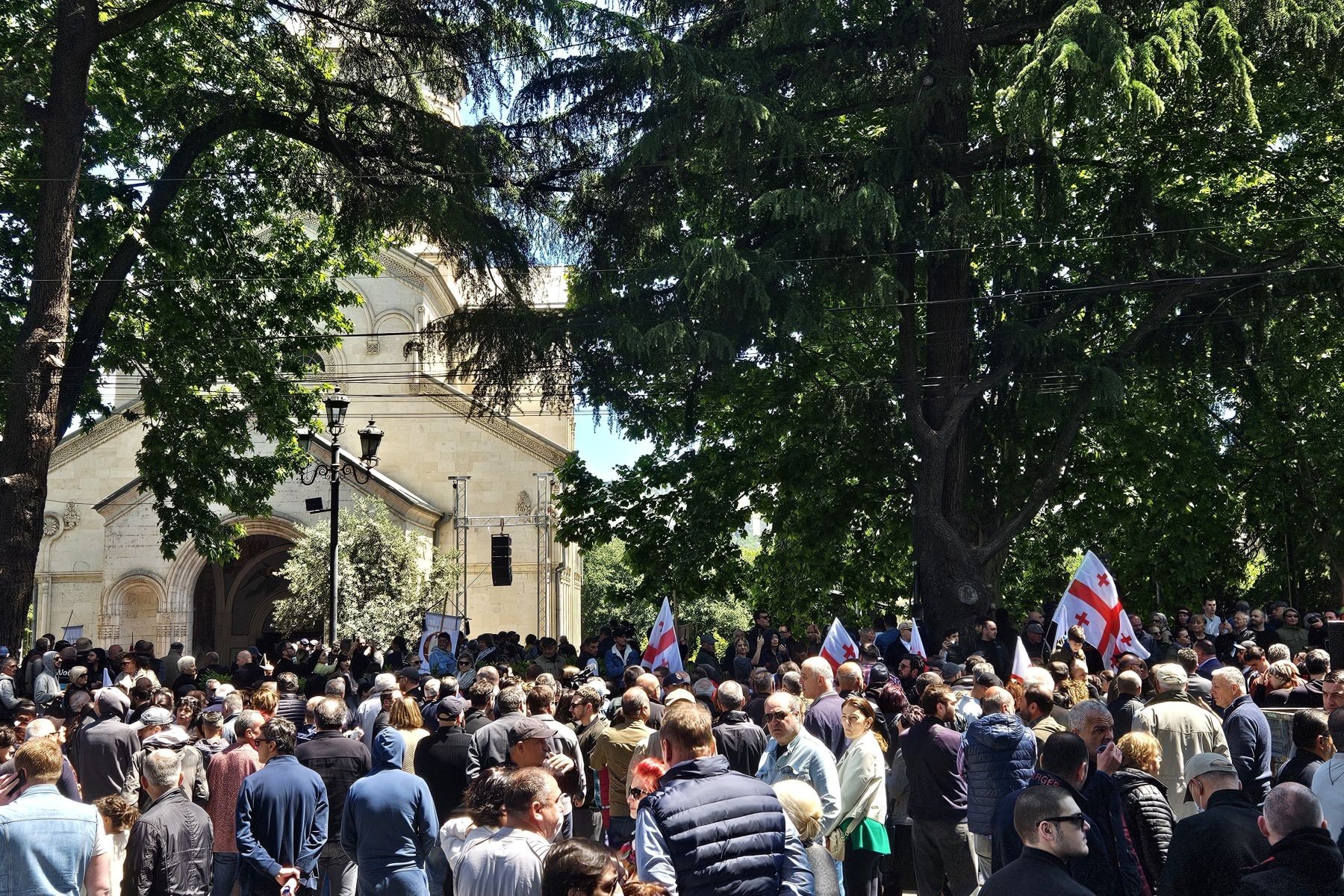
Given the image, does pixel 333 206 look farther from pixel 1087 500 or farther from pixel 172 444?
pixel 1087 500

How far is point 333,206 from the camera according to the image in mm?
22312

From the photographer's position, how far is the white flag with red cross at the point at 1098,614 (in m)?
14.5

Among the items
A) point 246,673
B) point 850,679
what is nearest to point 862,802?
point 850,679

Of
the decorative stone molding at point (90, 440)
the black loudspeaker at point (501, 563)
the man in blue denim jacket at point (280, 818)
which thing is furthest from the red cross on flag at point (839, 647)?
the decorative stone molding at point (90, 440)

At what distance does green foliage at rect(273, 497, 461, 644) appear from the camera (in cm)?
3375

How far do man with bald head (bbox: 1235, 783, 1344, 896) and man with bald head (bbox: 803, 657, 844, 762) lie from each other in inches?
164

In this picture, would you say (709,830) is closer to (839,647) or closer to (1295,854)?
Result: (1295,854)

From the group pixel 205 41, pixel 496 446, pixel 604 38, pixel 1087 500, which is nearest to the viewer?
pixel 604 38

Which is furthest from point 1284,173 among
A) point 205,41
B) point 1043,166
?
point 205,41

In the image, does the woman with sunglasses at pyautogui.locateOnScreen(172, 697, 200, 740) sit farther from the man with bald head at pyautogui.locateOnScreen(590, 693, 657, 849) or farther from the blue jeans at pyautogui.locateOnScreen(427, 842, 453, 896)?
the man with bald head at pyautogui.locateOnScreen(590, 693, 657, 849)

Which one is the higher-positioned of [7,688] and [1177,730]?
[7,688]

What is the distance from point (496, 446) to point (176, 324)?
18.1 metres

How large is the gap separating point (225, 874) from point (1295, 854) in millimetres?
6282

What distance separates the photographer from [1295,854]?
198 inches
